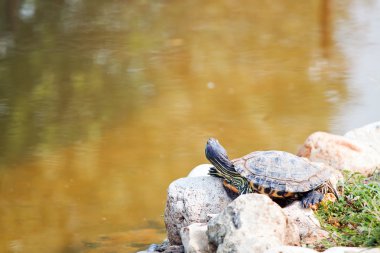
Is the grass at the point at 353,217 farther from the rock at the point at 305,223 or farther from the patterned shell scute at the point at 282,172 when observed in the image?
the patterned shell scute at the point at 282,172

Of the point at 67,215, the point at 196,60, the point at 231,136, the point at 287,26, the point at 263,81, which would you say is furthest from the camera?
the point at 287,26

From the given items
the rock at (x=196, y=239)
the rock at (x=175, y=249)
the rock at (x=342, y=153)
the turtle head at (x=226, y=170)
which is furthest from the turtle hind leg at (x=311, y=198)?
the rock at (x=342, y=153)

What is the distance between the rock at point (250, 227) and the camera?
360 centimetres

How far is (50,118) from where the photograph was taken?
8820mm

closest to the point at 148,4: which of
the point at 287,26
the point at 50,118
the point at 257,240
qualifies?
the point at 287,26

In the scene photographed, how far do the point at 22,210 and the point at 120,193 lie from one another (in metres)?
0.93

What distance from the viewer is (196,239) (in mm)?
3992

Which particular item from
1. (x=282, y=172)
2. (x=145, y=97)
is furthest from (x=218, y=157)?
(x=145, y=97)

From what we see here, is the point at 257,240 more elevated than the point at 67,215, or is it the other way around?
the point at 257,240

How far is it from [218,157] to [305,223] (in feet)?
2.50

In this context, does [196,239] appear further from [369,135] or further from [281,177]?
[369,135]

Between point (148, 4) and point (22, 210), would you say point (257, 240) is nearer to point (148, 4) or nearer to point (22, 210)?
point (22, 210)

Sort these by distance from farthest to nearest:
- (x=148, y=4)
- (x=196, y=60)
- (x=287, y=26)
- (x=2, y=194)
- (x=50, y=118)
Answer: (x=148, y=4)
(x=287, y=26)
(x=196, y=60)
(x=50, y=118)
(x=2, y=194)

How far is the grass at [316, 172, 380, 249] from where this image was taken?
3.77 m
